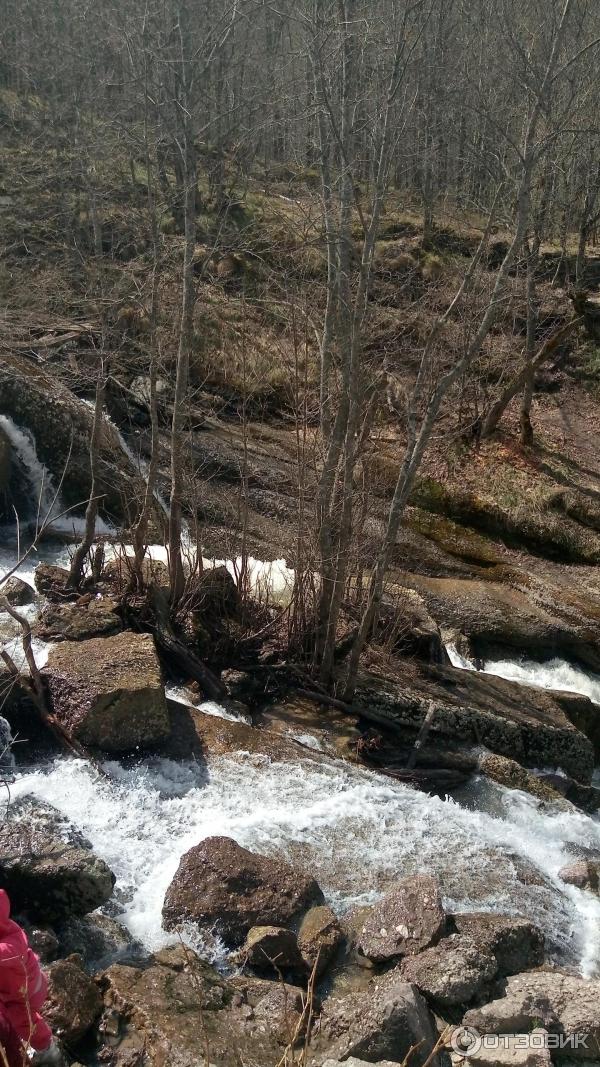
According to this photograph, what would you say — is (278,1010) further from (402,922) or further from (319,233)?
(319,233)

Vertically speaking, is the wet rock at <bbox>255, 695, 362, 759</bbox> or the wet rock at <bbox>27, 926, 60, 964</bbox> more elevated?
the wet rock at <bbox>27, 926, 60, 964</bbox>

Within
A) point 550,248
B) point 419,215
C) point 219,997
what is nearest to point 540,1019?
point 219,997

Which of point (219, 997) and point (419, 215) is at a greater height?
point (419, 215)

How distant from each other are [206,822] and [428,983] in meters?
2.20

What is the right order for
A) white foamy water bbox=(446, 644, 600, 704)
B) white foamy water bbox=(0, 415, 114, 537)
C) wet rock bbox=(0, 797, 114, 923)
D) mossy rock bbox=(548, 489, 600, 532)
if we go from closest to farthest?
wet rock bbox=(0, 797, 114, 923) → white foamy water bbox=(446, 644, 600, 704) → white foamy water bbox=(0, 415, 114, 537) → mossy rock bbox=(548, 489, 600, 532)

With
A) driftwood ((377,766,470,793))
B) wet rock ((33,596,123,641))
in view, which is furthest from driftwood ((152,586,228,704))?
driftwood ((377,766,470,793))

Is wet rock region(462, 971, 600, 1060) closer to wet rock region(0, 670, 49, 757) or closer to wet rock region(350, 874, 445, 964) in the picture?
wet rock region(350, 874, 445, 964)

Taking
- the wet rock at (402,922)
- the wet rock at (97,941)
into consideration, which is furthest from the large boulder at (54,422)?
the wet rock at (402,922)

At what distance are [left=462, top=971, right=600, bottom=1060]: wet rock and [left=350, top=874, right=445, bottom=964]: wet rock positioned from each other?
0.60 meters

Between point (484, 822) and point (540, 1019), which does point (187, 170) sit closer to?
point (484, 822)

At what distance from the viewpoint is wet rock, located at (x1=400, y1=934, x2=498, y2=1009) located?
4.82 metres

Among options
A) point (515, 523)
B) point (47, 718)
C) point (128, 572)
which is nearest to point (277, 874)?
point (47, 718)

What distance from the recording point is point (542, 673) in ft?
35.0

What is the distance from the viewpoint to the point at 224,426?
47.0 ft
